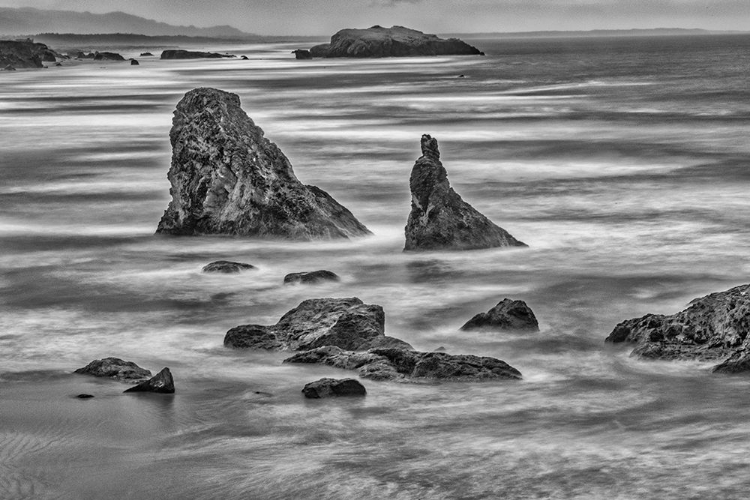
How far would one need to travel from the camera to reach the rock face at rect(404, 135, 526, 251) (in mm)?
14156

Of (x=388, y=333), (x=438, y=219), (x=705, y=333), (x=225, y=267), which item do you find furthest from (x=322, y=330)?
(x=438, y=219)

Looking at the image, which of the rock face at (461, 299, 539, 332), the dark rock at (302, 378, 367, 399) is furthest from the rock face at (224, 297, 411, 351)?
the dark rock at (302, 378, 367, 399)

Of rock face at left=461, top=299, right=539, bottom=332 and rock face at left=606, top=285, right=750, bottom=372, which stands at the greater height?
rock face at left=606, top=285, right=750, bottom=372

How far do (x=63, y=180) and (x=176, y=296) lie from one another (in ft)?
37.3

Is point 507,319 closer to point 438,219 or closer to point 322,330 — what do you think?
point 322,330

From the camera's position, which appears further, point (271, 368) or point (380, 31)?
point (380, 31)

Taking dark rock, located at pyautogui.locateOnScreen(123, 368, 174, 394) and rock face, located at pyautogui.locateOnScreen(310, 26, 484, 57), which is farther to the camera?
rock face, located at pyautogui.locateOnScreen(310, 26, 484, 57)

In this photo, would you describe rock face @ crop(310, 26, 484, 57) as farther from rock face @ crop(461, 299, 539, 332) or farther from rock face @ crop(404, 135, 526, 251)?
rock face @ crop(461, 299, 539, 332)

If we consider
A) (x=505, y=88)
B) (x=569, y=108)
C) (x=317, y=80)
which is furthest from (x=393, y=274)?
(x=317, y=80)

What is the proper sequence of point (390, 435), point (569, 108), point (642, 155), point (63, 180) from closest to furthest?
point (390, 435) → point (63, 180) → point (642, 155) → point (569, 108)

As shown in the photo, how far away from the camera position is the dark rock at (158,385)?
835 centimetres

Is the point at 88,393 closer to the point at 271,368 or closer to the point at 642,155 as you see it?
the point at 271,368

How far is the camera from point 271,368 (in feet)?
Answer: 29.7

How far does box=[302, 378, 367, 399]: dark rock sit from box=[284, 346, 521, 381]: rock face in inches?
16.0
